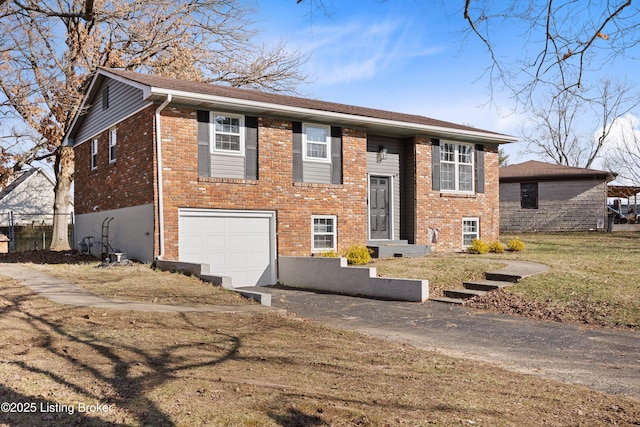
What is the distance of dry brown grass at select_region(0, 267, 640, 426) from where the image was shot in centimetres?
440

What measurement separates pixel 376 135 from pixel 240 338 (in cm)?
1295

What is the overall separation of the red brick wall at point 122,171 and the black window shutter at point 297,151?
14.3 feet

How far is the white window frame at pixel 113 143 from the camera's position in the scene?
17812 millimetres

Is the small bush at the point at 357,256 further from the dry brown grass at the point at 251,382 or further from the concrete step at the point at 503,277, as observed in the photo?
the dry brown grass at the point at 251,382

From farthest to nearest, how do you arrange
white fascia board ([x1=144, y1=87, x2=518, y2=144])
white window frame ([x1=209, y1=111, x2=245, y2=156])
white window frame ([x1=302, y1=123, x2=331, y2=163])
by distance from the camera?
white window frame ([x1=302, y1=123, x2=331, y2=163]) < white window frame ([x1=209, y1=111, x2=245, y2=156]) < white fascia board ([x1=144, y1=87, x2=518, y2=144])

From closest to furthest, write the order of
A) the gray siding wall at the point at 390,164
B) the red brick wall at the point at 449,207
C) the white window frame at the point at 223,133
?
the white window frame at the point at 223,133, the gray siding wall at the point at 390,164, the red brick wall at the point at 449,207

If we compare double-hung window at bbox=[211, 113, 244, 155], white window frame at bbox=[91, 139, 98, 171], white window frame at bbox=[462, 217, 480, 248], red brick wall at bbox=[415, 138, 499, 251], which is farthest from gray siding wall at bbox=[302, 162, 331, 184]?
white window frame at bbox=[91, 139, 98, 171]

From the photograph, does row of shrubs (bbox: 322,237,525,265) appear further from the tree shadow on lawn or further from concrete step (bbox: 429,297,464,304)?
the tree shadow on lawn

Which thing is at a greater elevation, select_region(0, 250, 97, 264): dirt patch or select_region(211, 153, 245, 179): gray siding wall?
select_region(211, 153, 245, 179): gray siding wall

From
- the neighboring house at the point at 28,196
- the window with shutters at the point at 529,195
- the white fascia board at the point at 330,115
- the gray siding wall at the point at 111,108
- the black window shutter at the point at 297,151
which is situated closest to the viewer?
the white fascia board at the point at 330,115

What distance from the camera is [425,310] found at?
11.6 metres

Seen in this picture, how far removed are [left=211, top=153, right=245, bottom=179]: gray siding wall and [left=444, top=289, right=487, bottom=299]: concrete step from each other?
6818mm

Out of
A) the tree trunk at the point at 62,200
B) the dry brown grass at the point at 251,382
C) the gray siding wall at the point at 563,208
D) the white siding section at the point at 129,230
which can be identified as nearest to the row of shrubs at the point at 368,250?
the white siding section at the point at 129,230

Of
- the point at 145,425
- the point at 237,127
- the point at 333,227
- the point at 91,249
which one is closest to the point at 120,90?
the point at 237,127
